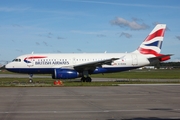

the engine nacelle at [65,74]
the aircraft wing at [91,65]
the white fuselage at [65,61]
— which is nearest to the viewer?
the engine nacelle at [65,74]

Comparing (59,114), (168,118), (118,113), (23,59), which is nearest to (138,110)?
(118,113)

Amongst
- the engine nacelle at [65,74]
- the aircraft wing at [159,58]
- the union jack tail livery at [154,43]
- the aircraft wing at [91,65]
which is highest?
the union jack tail livery at [154,43]

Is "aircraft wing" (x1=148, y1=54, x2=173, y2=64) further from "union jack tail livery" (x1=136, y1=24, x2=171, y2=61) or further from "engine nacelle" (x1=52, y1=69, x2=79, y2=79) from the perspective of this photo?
"engine nacelle" (x1=52, y1=69, x2=79, y2=79)

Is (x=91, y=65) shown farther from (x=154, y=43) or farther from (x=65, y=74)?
(x=154, y=43)

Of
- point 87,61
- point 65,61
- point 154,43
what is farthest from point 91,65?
point 154,43

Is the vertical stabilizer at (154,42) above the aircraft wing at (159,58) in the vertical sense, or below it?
above

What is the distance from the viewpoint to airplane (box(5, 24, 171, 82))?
3672 centimetres

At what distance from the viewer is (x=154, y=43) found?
129 feet

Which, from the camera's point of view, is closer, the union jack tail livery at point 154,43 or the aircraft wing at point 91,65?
the aircraft wing at point 91,65

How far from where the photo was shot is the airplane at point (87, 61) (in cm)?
3672

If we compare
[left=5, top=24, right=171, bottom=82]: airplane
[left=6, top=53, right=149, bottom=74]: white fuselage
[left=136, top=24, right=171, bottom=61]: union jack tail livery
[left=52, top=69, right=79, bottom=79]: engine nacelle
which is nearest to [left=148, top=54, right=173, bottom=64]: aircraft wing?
[left=5, top=24, right=171, bottom=82]: airplane

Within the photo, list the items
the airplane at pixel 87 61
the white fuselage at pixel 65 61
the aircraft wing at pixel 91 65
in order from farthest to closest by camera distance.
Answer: the white fuselage at pixel 65 61 < the airplane at pixel 87 61 < the aircraft wing at pixel 91 65

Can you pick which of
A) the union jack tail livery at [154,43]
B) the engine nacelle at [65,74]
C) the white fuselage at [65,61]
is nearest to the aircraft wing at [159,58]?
the white fuselage at [65,61]

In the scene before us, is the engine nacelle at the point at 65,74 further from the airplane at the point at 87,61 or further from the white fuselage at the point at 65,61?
the white fuselage at the point at 65,61
